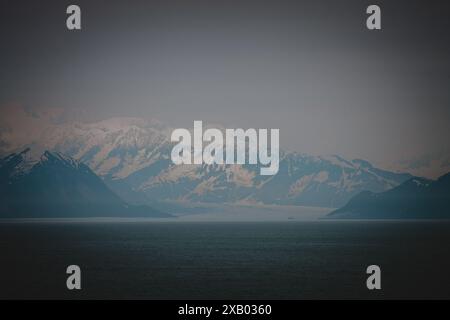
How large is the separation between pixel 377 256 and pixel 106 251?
32237 millimetres

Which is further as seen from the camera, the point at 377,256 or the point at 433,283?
the point at 377,256

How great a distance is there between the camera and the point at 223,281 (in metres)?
56.3

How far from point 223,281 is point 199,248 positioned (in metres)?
40.7

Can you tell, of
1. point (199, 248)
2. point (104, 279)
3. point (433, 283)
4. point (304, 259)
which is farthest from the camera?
point (199, 248)

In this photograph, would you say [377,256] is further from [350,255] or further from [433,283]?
[433,283]

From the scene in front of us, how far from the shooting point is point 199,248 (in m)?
96.8

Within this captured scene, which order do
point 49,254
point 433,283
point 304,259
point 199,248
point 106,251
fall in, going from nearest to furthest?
point 433,283 → point 304,259 → point 49,254 → point 106,251 → point 199,248

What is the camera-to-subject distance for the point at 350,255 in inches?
3270
